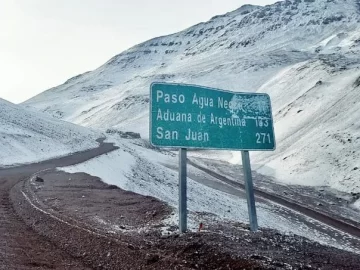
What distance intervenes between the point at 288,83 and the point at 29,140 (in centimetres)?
6792

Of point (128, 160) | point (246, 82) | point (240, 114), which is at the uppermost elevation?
point (246, 82)

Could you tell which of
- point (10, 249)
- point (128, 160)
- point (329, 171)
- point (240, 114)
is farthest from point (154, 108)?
point (329, 171)

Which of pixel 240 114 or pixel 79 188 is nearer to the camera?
pixel 240 114

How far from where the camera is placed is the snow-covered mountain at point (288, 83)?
43.0 meters

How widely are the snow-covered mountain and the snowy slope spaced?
23.8m

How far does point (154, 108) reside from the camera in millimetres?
8883

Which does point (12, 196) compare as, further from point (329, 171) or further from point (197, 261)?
point (329, 171)

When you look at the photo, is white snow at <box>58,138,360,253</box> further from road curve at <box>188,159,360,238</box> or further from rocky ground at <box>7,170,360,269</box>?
rocky ground at <box>7,170,360,269</box>

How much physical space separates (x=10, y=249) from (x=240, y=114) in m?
5.98

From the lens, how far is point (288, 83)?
92.4 m

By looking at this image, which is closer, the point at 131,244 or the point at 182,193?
the point at 131,244

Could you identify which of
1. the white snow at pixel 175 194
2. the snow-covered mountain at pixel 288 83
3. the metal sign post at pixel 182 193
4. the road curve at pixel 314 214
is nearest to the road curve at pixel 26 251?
the metal sign post at pixel 182 193

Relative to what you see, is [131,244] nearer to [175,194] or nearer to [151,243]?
[151,243]

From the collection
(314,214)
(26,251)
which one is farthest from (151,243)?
(314,214)
